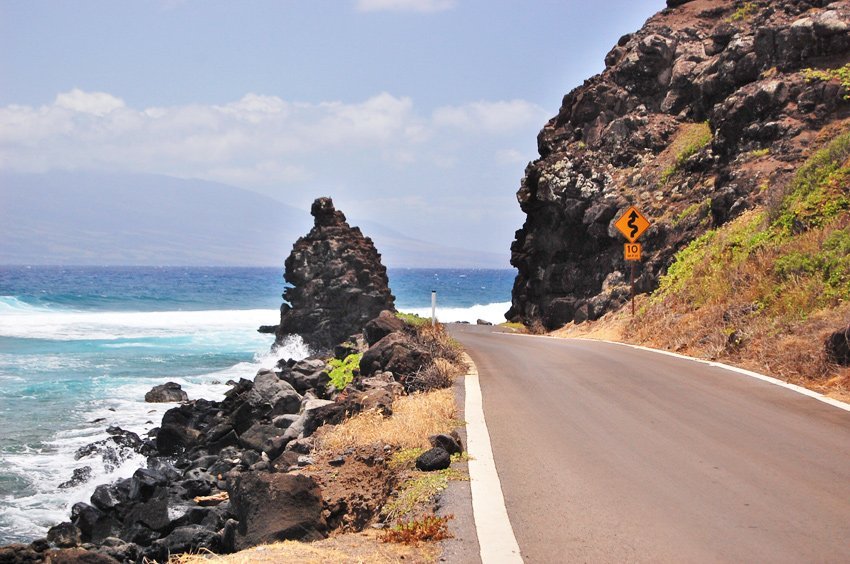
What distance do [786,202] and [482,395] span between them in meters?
11.9

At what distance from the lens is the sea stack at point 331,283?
4303cm

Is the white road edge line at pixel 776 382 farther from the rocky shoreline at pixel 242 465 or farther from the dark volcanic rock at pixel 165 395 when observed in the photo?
the dark volcanic rock at pixel 165 395

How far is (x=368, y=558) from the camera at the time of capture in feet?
20.1

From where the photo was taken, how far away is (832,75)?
27.5 meters

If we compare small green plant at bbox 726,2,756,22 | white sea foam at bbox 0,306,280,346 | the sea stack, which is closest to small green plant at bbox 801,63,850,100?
small green plant at bbox 726,2,756,22

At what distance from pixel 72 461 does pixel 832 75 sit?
25.8 metres

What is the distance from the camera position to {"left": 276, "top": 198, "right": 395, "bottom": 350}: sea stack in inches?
1694

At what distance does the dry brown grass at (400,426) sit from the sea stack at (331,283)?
97.9 ft

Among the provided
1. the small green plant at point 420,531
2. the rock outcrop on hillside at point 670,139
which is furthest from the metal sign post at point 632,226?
the small green plant at point 420,531

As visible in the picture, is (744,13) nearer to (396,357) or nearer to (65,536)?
(396,357)

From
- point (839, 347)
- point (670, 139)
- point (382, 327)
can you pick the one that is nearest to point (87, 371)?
point (382, 327)

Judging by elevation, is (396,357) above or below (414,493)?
above

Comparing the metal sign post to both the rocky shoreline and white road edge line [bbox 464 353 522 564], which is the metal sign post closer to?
the rocky shoreline

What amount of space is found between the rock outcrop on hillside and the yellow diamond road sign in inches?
93.4
